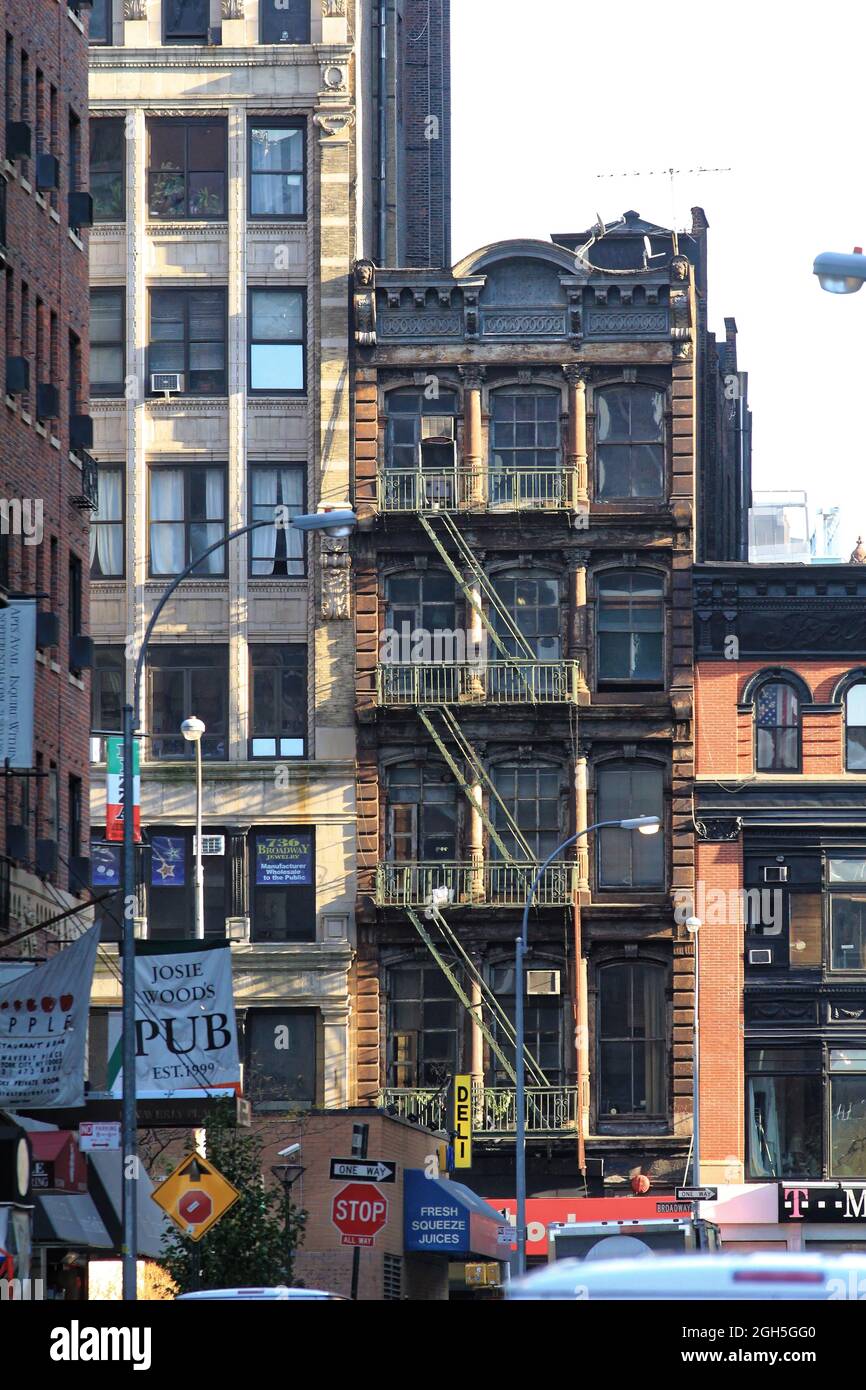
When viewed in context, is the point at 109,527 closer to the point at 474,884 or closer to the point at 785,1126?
the point at 474,884

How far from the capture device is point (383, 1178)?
28766 millimetres

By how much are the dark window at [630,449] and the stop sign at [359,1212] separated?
3327cm

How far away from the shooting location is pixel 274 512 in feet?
196

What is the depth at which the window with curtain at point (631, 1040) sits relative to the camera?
5734 centimetres

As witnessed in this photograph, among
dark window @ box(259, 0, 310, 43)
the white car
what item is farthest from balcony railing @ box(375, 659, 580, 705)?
the white car

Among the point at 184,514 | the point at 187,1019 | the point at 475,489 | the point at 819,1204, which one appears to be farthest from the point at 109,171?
the point at 187,1019

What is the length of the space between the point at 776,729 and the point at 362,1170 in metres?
Result: 33.4

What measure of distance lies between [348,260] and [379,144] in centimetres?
1046

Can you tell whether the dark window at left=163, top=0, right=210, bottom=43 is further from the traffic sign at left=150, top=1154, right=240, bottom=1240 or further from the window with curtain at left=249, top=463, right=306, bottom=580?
the traffic sign at left=150, top=1154, right=240, bottom=1240

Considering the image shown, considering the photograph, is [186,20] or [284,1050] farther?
[186,20]

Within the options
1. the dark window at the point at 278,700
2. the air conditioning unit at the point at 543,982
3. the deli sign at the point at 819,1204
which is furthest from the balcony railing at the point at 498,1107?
the dark window at the point at 278,700

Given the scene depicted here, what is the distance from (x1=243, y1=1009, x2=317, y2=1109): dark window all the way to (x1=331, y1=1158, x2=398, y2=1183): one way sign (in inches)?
1100

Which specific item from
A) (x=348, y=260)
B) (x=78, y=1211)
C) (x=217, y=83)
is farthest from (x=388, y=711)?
(x=78, y=1211)

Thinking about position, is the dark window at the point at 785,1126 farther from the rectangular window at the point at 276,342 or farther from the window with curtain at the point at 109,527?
the rectangular window at the point at 276,342
